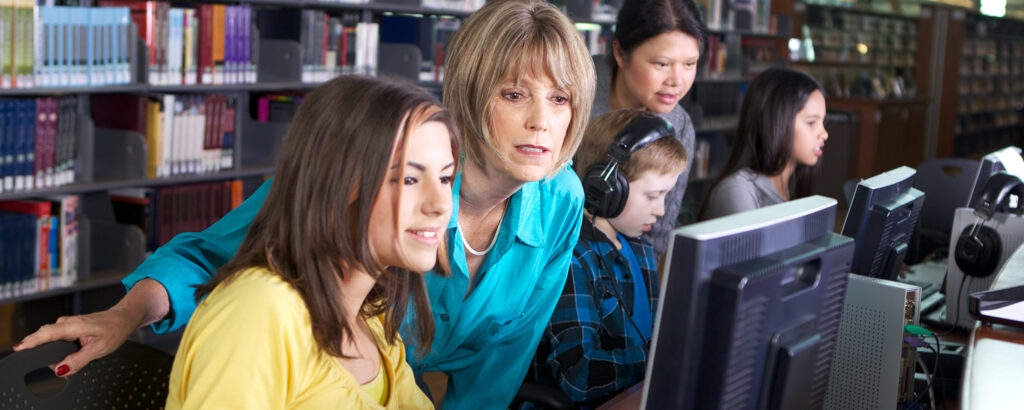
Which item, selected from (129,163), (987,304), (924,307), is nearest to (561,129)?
(987,304)

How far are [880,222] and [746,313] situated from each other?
790 mm

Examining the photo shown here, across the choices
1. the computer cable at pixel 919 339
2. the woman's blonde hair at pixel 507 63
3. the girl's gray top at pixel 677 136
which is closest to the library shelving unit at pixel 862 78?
the girl's gray top at pixel 677 136

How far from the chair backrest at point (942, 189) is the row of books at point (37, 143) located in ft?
10.1

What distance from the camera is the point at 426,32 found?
4.30m

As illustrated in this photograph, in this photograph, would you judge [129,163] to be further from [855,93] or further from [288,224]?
[855,93]

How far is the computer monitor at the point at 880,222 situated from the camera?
62.2 inches

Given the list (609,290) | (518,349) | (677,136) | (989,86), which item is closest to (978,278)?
(677,136)

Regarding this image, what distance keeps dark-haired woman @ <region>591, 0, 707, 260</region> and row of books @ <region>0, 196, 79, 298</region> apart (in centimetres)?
202

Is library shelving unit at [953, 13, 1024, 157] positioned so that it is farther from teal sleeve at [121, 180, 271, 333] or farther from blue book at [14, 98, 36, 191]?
teal sleeve at [121, 180, 271, 333]

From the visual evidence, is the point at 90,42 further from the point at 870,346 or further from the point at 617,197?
the point at 870,346

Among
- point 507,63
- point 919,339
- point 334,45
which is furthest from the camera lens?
point 334,45

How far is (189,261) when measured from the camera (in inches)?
50.2

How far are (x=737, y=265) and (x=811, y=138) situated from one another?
1.67m

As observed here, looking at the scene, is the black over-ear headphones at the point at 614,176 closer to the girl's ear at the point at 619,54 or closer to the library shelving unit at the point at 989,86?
the girl's ear at the point at 619,54
